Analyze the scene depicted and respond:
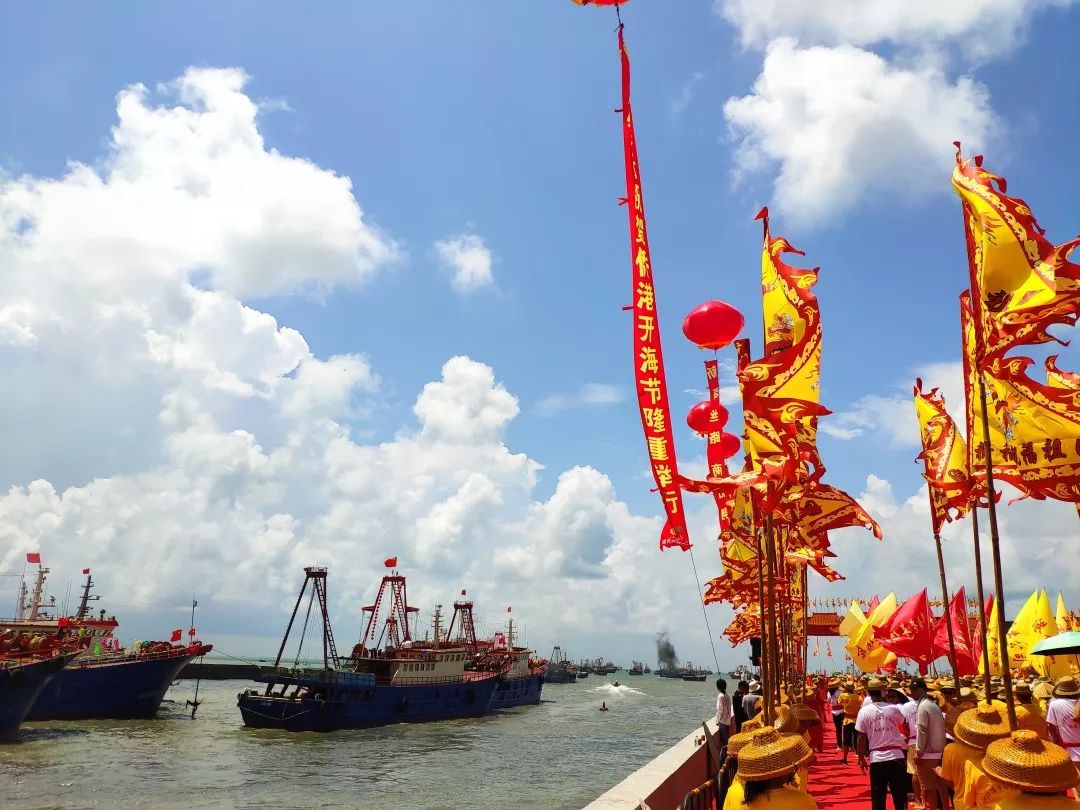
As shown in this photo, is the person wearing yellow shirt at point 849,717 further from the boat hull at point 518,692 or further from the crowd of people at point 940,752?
the boat hull at point 518,692

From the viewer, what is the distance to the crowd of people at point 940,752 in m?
3.61

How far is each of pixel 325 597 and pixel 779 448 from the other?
128 feet

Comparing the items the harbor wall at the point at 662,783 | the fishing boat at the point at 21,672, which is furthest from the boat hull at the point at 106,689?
the harbor wall at the point at 662,783

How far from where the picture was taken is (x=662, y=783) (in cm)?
720

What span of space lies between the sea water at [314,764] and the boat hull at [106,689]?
2.40 feet

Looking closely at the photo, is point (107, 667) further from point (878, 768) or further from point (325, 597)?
point (878, 768)

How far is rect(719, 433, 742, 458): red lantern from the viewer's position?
1234cm

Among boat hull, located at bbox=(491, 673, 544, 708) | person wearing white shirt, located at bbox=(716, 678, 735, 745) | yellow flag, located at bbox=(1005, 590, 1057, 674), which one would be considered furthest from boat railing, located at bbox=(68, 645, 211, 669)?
yellow flag, located at bbox=(1005, 590, 1057, 674)

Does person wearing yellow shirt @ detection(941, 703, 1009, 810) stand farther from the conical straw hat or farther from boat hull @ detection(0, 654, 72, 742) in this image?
boat hull @ detection(0, 654, 72, 742)

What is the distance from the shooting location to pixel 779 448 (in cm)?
792

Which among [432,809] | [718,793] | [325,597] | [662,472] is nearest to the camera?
[718,793]

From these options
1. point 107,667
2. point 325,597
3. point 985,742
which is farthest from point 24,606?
point 985,742

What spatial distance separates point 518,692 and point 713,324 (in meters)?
49.4

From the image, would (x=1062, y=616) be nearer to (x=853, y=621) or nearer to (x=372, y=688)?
(x=853, y=621)
